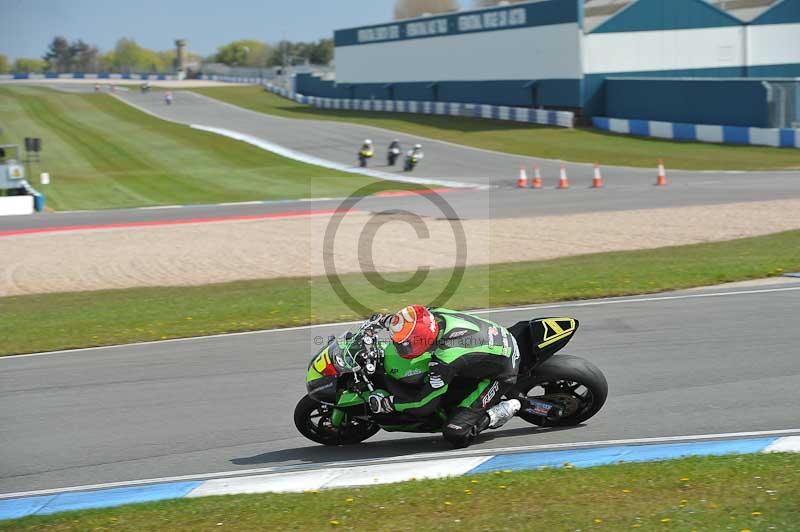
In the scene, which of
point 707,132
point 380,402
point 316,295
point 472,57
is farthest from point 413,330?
point 472,57

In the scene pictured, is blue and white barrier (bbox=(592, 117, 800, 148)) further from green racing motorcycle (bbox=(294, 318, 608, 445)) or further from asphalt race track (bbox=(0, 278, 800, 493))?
green racing motorcycle (bbox=(294, 318, 608, 445))

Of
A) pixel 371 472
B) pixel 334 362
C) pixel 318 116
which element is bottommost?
pixel 371 472

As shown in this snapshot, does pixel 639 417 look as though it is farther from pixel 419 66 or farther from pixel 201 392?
pixel 419 66

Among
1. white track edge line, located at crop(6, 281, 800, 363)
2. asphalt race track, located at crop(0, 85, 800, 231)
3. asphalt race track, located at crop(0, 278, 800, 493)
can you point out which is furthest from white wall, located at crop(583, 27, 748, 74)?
asphalt race track, located at crop(0, 278, 800, 493)

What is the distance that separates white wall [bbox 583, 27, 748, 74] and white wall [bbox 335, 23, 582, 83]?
4.30 feet

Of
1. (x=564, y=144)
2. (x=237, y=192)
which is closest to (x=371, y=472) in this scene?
(x=237, y=192)

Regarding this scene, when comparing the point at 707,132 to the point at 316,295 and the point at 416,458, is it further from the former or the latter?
the point at 416,458

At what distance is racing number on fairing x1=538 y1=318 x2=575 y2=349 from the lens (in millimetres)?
8289

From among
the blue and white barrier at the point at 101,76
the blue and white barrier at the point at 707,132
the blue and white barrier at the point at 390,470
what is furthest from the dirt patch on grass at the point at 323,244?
the blue and white barrier at the point at 101,76

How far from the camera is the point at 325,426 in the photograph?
8.63 meters

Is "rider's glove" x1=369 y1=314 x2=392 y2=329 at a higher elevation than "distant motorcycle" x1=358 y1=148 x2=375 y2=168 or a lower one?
lower

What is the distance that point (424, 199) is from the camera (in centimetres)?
3194

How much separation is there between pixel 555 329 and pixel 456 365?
98 cm

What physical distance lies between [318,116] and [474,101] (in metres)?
12.3
